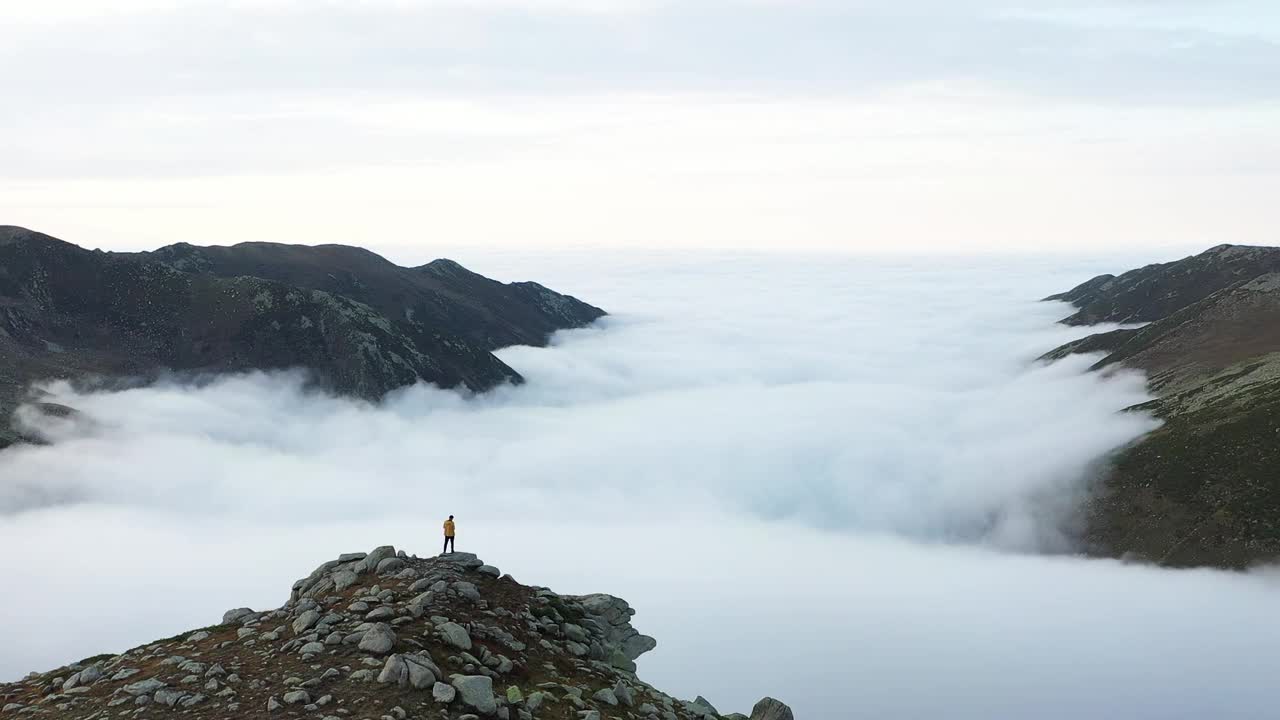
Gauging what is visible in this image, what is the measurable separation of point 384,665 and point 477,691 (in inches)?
141

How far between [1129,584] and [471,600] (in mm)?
165739

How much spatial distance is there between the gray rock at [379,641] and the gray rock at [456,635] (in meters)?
2.05

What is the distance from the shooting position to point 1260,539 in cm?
15225

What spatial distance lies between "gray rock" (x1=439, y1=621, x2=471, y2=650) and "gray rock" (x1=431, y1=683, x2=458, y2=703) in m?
3.24

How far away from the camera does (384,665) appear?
29672 millimetres

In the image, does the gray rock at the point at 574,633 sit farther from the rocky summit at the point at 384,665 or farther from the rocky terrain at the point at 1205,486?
the rocky terrain at the point at 1205,486

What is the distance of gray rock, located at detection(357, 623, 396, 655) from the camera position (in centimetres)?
3036

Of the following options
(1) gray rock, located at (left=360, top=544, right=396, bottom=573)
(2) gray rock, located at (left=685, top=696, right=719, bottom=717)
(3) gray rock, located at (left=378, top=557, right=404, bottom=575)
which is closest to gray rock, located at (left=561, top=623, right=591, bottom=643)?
(2) gray rock, located at (left=685, top=696, right=719, bottom=717)

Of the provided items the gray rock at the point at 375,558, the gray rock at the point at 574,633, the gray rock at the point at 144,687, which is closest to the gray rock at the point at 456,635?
the gray rock at the point at 574,633

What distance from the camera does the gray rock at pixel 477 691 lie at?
28.6 meters

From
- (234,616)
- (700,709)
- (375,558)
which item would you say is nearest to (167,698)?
(234,616)

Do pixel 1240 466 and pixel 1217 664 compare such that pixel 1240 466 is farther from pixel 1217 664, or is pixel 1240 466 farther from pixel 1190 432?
pixel 1217 664

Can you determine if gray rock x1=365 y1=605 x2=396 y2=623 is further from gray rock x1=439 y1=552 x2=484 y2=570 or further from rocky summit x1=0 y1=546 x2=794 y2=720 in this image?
gray rock x1=439 y1=552 x2=484 y2=570

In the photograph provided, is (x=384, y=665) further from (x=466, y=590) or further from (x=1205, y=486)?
(x=1205, y=486)
